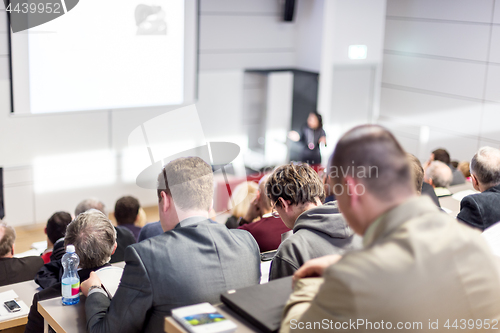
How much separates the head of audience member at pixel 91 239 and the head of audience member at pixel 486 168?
6.58ft

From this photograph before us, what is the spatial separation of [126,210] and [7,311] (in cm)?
159

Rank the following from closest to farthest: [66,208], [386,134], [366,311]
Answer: [366,311] < [386,134] < [66,208]

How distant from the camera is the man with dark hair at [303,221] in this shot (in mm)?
1814

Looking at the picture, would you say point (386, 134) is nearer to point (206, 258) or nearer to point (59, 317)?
point (206, 258)

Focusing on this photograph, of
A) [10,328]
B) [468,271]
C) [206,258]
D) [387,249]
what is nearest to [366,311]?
[387,249]

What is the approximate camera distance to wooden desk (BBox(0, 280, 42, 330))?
2158 mm

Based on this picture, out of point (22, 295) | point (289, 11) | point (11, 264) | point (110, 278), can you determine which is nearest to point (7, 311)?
point (22, 295)

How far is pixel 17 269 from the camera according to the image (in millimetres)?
2812

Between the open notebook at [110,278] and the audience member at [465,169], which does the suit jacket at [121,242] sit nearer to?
the open notebook at [110,278]

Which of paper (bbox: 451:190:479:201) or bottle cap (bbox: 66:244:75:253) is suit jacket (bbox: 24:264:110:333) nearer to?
bottle cap (bbox: 66:244:75:253)

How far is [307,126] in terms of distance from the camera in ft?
22.2

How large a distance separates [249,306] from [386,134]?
48cm

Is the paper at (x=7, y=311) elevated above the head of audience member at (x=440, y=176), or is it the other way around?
the head of audience member at (x=440, y=176)

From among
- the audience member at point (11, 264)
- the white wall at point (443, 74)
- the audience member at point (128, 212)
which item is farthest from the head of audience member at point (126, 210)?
the white wall at point (443, 74)
